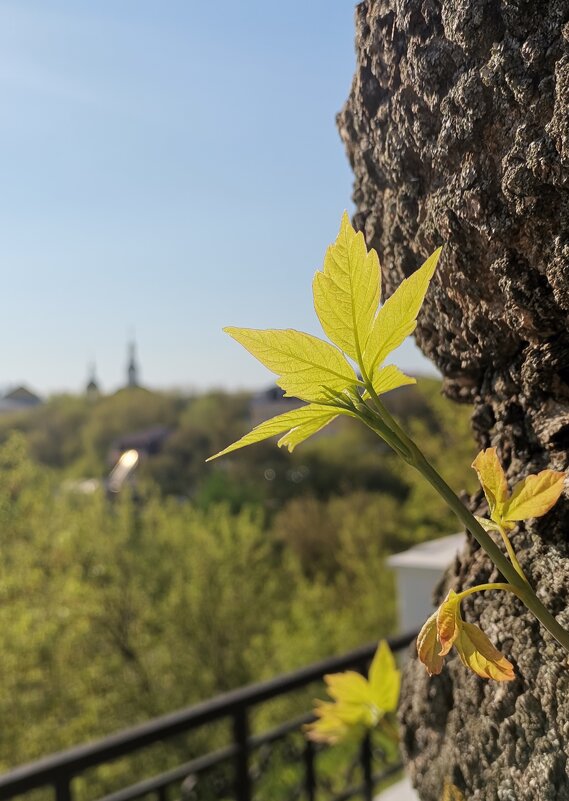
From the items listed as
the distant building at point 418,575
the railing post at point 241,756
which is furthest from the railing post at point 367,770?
the distant building at point 418,575

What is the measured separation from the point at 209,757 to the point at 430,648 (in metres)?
1.90

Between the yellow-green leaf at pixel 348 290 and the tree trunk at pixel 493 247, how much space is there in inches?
4.9

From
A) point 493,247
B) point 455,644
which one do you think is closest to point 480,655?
point 455,644

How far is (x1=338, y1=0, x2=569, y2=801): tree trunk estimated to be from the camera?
40 centimetres

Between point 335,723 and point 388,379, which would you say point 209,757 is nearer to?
point 335,723

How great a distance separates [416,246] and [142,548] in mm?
11128

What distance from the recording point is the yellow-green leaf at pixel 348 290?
1.10ft

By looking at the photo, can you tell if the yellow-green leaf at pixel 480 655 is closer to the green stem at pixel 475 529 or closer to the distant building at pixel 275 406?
the green stem at pixel 475 529

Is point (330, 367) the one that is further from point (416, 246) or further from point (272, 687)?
point (272, 687)

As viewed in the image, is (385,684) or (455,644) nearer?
(455,644)

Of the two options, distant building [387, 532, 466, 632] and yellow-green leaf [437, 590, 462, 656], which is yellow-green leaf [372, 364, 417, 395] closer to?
yellow-green leaf [437, 590, 462, 656]

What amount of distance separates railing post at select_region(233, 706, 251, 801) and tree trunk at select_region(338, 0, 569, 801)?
1.22 meters

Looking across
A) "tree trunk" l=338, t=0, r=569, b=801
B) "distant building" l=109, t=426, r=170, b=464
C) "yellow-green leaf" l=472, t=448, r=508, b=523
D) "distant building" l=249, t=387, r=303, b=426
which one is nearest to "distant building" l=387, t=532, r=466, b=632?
"distant building" l=249, t=387, r=303, b=426

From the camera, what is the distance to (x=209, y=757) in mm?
1997
